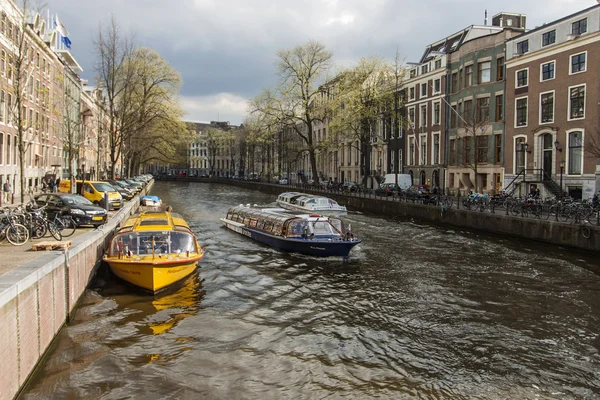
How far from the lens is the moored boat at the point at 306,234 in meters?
22.8

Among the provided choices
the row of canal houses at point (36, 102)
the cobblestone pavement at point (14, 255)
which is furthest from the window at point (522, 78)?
the cobblestone pavement at point (14, 255)

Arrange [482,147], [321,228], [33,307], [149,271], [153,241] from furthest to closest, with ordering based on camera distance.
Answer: [482,147]
[321,228]
[153,241]
[149,271]
[33,307]

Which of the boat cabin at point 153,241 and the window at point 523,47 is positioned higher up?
the window at point 523,47

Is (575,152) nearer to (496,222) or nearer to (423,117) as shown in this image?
(496,222)

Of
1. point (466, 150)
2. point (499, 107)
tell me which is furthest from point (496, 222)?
point (466, 150)

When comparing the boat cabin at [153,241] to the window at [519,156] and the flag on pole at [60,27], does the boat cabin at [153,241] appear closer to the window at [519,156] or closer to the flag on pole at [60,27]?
the window at [519,156]

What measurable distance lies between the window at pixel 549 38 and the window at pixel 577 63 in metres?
2.97

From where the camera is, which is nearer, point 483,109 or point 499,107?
point 499,107

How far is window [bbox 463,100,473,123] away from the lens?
50194 millimetres

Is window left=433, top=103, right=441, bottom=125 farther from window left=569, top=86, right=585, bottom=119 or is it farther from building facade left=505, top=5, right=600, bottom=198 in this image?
window left=569, top=86, right=585, bottom=119

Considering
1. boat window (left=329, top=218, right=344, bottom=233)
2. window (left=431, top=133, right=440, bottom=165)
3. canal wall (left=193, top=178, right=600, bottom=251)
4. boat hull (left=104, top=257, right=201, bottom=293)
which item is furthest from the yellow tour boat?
window (left=431, top=133, right=440, bottom=165)

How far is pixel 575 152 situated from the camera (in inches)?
1544

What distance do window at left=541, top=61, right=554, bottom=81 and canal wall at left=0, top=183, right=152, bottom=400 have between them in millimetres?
40444

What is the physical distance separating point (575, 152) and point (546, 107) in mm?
5257
